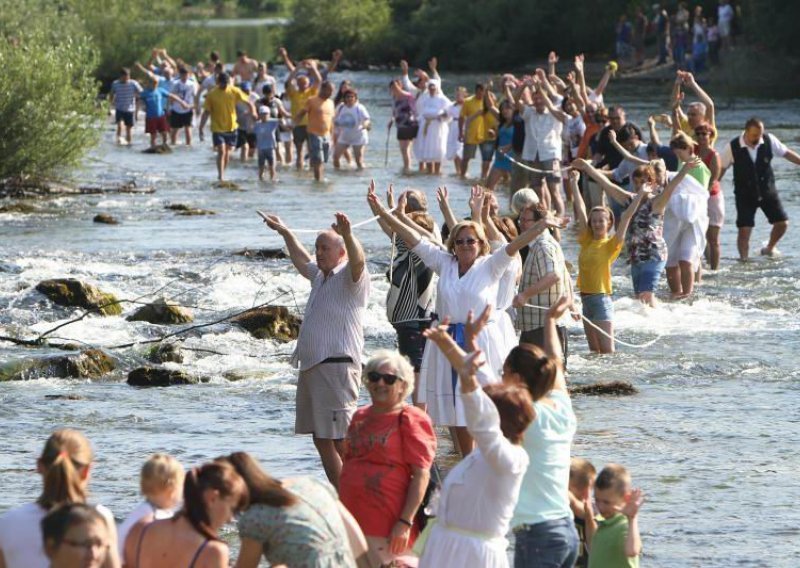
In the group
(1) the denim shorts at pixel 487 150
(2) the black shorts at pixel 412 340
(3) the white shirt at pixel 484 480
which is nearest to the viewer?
(3) the white shirt at pixel 484 480

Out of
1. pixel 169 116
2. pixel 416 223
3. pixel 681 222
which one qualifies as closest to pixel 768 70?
pixel 169 116

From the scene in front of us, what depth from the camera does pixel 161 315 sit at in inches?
658

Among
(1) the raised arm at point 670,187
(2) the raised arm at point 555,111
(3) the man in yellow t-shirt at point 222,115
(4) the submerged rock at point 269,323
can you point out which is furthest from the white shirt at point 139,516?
(3) the man in yellow t-shirt at point 222,115

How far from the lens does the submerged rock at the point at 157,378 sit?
14025 mm

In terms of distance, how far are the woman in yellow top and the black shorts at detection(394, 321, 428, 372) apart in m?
3.15

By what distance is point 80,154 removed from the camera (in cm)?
2748

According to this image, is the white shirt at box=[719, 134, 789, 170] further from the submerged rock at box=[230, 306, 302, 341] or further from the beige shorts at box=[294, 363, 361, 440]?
the beige shorts at box=[294, 363, 361, 440]

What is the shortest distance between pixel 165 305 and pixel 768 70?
4009cm

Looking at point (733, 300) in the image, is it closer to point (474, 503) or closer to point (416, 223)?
point (416, 223)

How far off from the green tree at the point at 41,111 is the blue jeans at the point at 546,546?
799 inches

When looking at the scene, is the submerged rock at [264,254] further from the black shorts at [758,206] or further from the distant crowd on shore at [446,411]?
the black shorts at [758,206]

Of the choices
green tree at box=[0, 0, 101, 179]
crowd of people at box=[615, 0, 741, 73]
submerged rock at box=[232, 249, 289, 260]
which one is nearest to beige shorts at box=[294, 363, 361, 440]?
submerged rock at box=[232, 249, 289, 260]

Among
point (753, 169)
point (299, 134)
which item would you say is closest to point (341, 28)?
point (299, 134)

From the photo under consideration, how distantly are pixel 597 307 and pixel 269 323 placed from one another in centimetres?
347
